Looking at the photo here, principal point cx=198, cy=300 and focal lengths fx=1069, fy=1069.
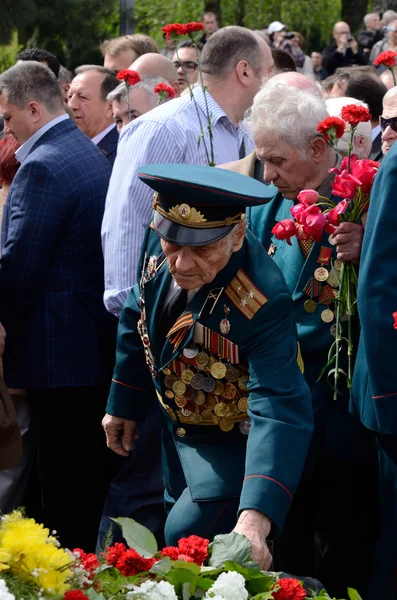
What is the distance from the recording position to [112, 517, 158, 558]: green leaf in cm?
281

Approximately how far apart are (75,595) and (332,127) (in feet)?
6.88

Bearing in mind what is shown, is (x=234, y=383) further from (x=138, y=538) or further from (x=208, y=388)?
(x=138, y=538)

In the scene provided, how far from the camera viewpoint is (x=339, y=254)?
12.7ft

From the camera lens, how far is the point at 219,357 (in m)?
3.48

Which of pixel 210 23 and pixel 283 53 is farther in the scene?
pixel 210 23

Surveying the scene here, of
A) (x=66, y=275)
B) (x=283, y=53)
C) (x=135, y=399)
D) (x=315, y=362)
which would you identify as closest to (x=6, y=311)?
(x=66, y=275)

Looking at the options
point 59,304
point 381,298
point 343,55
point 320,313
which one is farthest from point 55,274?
point 343,55

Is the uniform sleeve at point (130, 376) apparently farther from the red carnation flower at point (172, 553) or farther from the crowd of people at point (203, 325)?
the red carnation flower at point (172, 553)

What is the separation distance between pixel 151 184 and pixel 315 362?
3.61ft

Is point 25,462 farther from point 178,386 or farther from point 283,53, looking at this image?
point 283,53

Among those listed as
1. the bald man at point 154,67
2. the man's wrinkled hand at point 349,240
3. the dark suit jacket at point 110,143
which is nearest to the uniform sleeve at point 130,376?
the man's wrinkled hand at point 349,240

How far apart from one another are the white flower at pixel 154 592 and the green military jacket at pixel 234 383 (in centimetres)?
73

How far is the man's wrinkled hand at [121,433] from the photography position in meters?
3.89

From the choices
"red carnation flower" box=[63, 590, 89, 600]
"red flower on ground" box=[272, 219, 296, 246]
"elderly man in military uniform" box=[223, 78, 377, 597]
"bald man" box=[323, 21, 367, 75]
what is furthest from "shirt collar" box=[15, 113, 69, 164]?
"bald man" box=[323, 21, 367, 75]
